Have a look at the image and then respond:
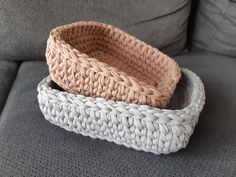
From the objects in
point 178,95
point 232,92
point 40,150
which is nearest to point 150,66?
point 178,95

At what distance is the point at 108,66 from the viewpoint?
0.62m

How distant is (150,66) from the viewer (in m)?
0.79

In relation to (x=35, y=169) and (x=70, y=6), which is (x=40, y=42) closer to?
(x=70, y=6)

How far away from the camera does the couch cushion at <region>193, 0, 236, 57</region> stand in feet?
3.40

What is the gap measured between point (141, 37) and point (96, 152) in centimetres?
51

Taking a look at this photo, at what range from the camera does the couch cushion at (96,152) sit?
0.59m

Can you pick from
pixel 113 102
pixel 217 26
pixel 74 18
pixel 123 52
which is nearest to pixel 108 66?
pixel 113 102

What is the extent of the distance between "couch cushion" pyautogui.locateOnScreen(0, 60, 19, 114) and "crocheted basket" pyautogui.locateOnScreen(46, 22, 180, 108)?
0.84ft

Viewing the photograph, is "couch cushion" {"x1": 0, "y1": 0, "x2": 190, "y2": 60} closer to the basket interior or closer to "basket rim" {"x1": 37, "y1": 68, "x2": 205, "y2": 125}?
the basket interior

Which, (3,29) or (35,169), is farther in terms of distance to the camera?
(3,29)

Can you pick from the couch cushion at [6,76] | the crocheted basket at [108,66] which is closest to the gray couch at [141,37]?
the couch cushion at [6,76]

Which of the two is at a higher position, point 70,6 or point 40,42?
point 70,6

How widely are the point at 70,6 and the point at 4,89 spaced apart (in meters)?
0.31

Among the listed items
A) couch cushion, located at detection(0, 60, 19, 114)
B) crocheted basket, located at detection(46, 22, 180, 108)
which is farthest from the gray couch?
crocheted basket, located at detection(46, 22, 180, 108)
